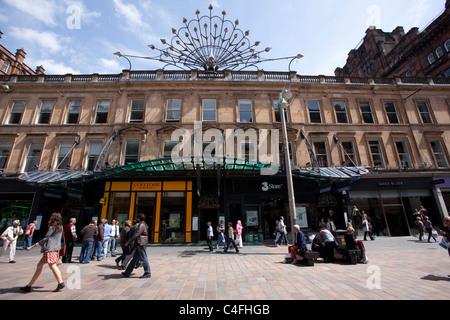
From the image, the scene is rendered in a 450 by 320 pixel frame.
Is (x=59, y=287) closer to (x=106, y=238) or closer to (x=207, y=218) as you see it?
(x=106, y=238)

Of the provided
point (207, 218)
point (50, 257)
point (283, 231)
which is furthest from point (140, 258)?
point (207, 218)

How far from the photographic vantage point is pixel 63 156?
16016mm

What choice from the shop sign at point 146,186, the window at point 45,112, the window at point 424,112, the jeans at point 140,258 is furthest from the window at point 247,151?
the window at point 45,112

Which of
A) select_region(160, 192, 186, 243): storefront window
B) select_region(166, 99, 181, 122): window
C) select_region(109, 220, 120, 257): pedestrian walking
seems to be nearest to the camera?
select_region(109, 220, 120, 257): pedestrian walking

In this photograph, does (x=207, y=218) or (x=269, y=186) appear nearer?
(x=269, y=186)

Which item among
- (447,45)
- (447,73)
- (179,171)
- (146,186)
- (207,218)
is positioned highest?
(447,45)

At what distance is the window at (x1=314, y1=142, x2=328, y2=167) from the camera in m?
16.7

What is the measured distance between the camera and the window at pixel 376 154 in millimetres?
16828

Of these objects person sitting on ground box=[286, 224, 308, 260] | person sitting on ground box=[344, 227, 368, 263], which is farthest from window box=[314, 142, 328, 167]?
person sitting on ground box=[286, 224, 308, 260]

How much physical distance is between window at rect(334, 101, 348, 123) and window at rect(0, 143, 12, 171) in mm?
27637

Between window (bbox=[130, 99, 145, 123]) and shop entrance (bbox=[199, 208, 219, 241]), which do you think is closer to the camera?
shop entrance (bbox=[199, 208, 219, 241])

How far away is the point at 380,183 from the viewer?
15930 mm

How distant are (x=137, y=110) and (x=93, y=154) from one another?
501 cm

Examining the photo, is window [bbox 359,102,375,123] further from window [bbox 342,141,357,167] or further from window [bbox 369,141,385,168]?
window [bbox 342,141,357,167]
